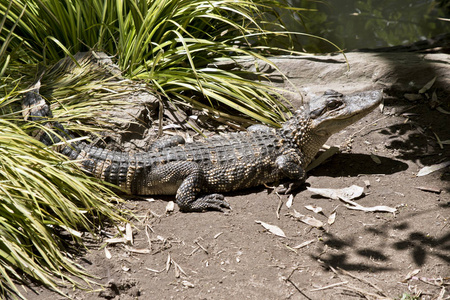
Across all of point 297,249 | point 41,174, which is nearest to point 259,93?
point 297,249

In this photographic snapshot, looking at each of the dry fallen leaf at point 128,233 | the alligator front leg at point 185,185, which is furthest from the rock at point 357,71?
the dry fallen leaf at point 128,233

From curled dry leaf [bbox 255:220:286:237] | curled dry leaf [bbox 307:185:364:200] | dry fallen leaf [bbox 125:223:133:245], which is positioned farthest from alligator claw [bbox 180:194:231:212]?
curled dry leaf [bbox 307:185:364:200]

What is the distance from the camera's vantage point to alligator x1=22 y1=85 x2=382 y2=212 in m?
4.29

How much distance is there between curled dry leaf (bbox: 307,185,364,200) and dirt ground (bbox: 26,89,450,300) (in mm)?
74

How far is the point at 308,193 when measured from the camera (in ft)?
14.9

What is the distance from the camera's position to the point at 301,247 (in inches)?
150

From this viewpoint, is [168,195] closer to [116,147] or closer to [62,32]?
[116,147]

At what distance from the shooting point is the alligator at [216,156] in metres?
4.29

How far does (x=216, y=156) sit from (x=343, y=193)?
128 centimetres

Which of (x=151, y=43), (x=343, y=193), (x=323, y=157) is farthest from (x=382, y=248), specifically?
(x=151, y=43)

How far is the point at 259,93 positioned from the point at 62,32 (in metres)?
2.42

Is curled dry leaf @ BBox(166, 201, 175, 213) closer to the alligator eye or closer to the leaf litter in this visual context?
the leaf litter

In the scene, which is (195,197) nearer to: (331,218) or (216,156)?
(216,156)

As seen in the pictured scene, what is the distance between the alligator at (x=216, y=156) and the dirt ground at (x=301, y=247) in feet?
0.53
